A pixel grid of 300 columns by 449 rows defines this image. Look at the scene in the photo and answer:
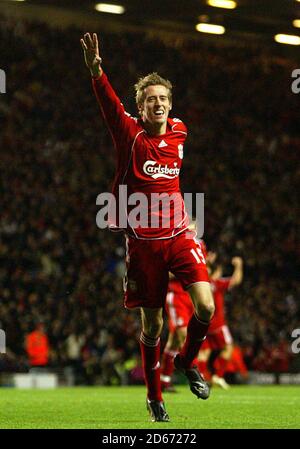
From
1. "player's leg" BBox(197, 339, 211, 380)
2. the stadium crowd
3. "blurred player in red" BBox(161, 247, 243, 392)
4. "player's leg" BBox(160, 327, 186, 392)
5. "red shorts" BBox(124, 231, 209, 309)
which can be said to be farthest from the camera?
the stadium crowd

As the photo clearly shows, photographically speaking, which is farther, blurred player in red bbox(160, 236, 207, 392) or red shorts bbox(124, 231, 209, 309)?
blurred player in red bbox(160, 236, 207, 392)

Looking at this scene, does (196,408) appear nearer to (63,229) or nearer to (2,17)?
(63,229)

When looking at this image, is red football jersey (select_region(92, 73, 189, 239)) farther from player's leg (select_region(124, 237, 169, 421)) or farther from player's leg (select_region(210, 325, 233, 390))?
player's leg (select_region(210, 325, 233, 390))

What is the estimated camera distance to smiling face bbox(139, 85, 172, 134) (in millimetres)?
7539

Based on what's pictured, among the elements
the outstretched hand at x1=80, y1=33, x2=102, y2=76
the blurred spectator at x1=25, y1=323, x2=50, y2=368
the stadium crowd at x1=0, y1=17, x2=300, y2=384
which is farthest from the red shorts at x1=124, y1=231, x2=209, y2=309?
the blurred spectator at x1=25, y1=323, x2=50, y2=368

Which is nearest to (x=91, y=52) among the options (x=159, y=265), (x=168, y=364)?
(x=159, y=265)

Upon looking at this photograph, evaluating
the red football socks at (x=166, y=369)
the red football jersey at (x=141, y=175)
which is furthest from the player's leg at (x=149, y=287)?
the red football socks at (x=166, y=369)

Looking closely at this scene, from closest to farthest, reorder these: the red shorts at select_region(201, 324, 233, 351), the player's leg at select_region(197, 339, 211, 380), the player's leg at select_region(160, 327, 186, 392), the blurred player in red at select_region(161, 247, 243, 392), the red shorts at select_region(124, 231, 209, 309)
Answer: the red shorts at select_region(124, 231, 209, 309), the player's leg at select_region(160, 327, 186, 392), the blurred player in red at select_region(161, 247, 243, 392), the red shorts at select_region(201, 324, 233, 351), the player's leg at select_region(197, 339, 211, 380)

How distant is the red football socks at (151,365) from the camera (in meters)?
7.78

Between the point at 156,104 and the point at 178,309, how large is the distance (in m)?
6.79

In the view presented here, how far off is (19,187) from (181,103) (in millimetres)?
6480

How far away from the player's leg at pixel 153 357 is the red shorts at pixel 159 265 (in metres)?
0.12

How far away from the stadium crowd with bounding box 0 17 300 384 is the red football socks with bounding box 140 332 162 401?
10867mm
